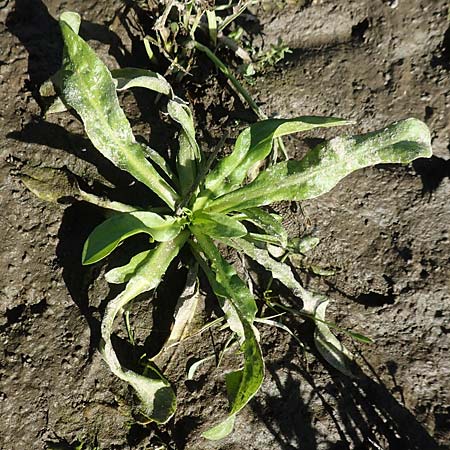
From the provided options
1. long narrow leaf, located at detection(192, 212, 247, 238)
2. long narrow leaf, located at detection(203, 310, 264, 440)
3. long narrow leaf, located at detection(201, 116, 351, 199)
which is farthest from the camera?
long narrow leaf, located at detection(201, 116, 351, 199)

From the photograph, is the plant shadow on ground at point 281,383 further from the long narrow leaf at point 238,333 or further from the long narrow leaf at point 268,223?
the long narrow leaf at point 268,223

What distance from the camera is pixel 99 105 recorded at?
1.87 metres

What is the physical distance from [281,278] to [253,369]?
39 centimetres

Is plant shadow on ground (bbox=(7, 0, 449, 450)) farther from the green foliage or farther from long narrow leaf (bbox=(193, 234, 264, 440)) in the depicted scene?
Answer: long narrow leaf (bbox=(193, 234, 264, 440))

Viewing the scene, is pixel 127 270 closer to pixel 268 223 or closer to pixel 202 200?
pixel 202 200

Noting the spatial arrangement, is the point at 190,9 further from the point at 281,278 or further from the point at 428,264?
the point at 428,264

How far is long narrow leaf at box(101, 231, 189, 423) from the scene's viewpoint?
5.92ft

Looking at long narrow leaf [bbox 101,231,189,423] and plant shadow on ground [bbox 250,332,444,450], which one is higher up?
long narrow leaf [bbox 101,231,189,423]

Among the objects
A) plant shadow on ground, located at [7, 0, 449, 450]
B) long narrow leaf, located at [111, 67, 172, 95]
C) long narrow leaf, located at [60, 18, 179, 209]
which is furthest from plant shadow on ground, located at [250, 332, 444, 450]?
long narrow leaf, located at [111, 67, 172, 95]

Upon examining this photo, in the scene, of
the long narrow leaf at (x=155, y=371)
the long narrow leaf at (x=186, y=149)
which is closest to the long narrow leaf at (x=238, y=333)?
the long narrow leaf at (x=155, y=371)

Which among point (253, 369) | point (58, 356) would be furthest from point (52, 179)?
point (253, 369)

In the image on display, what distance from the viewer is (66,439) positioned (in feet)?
6.08

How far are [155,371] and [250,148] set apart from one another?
0.81 meters

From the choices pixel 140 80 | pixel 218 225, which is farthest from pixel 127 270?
pixel 140 80
